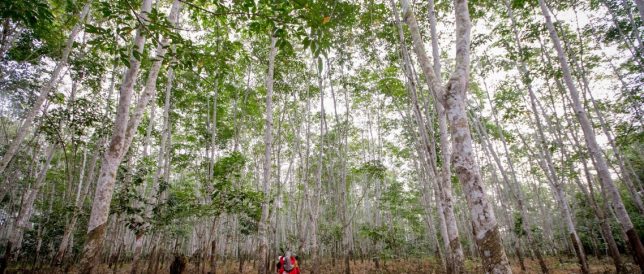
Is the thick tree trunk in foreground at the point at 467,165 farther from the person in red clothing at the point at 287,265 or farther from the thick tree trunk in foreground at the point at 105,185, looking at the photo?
the person in red clothing at the point at 287,265

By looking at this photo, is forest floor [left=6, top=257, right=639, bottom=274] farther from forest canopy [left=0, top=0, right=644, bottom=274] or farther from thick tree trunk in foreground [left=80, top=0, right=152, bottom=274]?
thick tree trunk in foreground [left=80, top=0, right=152, bottom=274]

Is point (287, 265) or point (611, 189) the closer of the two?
point (611, 189)

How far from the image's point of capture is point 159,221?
9805 mm

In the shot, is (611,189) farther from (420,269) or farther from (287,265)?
(420,269)

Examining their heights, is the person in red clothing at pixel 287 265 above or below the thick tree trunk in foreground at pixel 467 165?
below

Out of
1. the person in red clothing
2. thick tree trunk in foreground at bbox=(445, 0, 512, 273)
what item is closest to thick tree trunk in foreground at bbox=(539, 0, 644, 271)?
thick tree trunk in foreground at bbox=(445, 0, 512, 273)

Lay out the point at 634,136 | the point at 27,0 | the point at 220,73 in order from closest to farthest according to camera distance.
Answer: the point at 27,0, the point at 220,73, the point at 634,136

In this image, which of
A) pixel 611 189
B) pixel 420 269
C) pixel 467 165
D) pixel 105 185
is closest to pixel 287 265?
pixel 105 185

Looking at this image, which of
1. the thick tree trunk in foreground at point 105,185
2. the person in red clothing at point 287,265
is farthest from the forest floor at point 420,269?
the thick tree trunk in foreground at point 105,185

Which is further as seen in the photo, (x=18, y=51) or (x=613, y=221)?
(x=613, y=221)

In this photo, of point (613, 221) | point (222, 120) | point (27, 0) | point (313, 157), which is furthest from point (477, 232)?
point (613, 221)

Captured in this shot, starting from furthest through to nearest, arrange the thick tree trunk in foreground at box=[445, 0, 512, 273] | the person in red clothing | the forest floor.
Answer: the forest floor → the person in red clothing → the thick tree trunk in foreground at box=[445, 0, 512, 273]

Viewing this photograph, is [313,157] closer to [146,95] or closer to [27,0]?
[146,95]

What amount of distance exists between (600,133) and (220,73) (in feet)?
53.3
